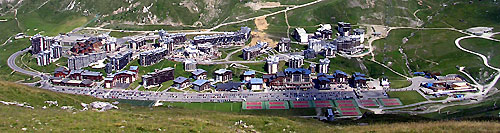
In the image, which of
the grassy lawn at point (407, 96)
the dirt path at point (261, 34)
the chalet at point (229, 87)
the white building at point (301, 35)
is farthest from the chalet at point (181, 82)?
the grassy lawn at point (407, 96)

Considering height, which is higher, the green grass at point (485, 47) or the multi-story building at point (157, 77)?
Answer: the green grass at point (485, 47)

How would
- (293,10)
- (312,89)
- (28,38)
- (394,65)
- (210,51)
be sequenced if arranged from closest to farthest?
(312,89), (394,65), (210,51), (28,38), (293,10)

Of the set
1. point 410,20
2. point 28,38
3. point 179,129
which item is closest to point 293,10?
point 410,20

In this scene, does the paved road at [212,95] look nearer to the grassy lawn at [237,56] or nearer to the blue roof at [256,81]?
the blue roof at [256,81]

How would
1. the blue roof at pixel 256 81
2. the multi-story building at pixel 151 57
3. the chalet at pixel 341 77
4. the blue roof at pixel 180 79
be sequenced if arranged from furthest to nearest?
the multi-story building at pixel 151 57 < the chalet at pixel 341 77 < the blue roof at pixel 180 79 < the blue roof at pixel 256 81

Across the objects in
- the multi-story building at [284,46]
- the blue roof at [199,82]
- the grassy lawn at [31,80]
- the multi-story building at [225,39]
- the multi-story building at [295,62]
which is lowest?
the grassy lawn at [31,80]

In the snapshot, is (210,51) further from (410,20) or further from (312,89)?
(410,20)
